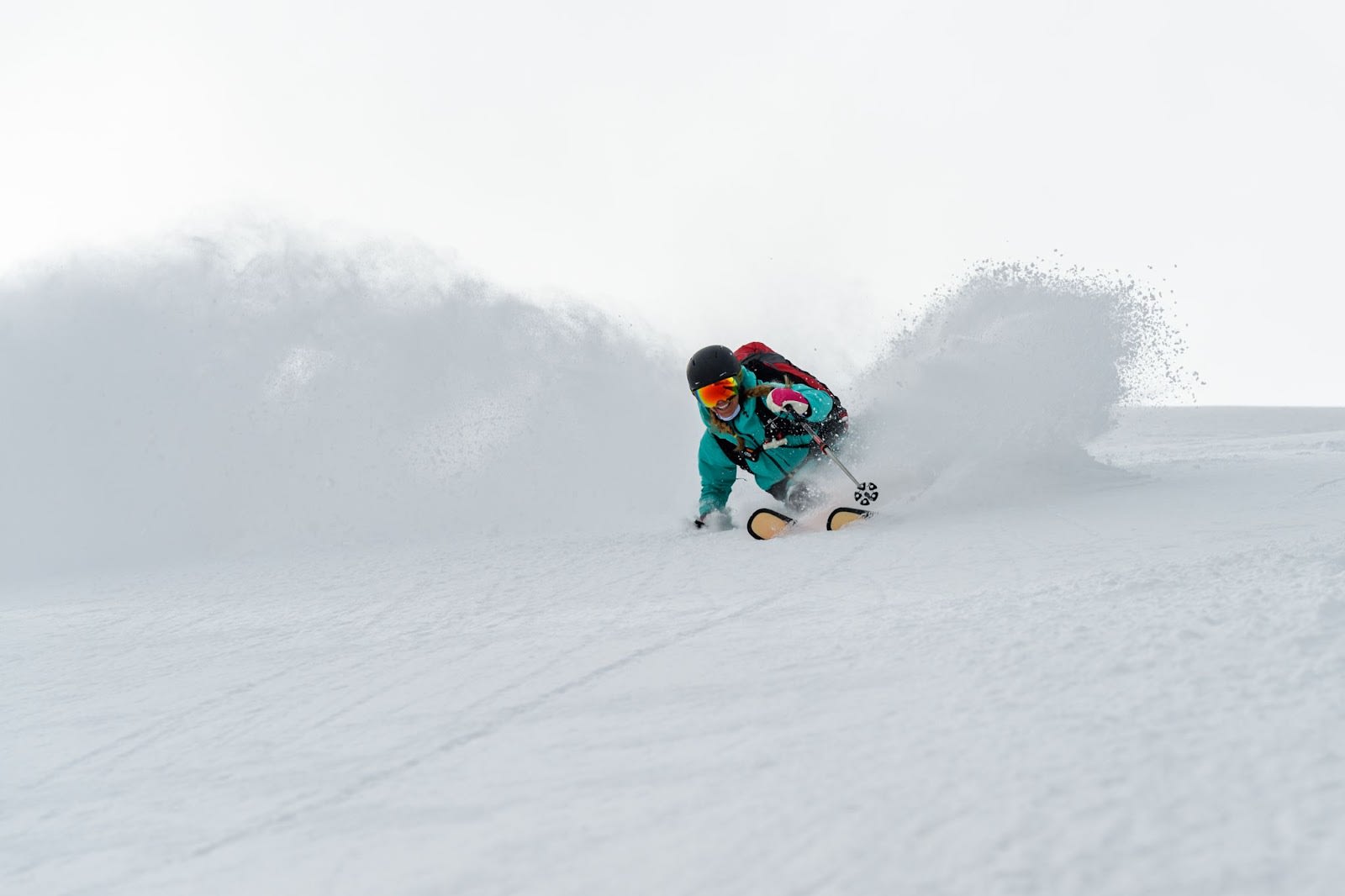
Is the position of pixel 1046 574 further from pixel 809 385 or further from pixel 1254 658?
pixel 809 385

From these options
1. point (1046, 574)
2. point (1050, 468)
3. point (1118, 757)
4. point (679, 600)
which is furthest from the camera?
point (1050, 468)

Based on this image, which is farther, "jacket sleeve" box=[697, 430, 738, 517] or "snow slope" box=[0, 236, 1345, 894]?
"jacket sleeve" box=[697, 430, 738, 517]

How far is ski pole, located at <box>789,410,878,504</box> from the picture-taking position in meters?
6.50

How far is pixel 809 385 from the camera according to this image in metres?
7.23

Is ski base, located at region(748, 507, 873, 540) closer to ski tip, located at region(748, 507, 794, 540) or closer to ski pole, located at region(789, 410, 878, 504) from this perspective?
ski tip, located at region(748, 507, 794, 540)

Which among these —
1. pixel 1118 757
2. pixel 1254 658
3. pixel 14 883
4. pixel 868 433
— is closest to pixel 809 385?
pixel 868 433

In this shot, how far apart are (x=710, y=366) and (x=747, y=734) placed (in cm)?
455

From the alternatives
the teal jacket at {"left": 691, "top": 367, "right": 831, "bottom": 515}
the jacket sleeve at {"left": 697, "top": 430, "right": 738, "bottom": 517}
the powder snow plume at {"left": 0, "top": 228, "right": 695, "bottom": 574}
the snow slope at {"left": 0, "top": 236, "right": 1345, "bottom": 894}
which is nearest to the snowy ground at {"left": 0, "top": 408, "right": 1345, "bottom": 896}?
the snow slope at {"left": 0, "top": 236, "right": 1345, "bottom": 894}

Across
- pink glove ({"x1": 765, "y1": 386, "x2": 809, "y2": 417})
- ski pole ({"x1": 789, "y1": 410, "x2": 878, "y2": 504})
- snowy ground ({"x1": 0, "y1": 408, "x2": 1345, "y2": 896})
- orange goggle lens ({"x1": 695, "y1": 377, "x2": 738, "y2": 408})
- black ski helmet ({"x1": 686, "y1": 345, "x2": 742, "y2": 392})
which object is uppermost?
black ski helmet ({"x1": 686, "y1": 345, "x2": 742, "y2": 392})

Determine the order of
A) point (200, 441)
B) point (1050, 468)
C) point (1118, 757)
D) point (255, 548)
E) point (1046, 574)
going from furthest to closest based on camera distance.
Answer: point (200, 441) < point (255, 548) < point (1050, 468) < point (1046, 574) < point (1118, 757)

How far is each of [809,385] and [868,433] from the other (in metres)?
0.74

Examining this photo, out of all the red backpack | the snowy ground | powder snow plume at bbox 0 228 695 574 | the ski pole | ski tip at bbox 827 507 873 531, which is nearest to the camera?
the snowy ground

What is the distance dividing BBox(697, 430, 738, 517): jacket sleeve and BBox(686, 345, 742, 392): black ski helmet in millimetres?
673

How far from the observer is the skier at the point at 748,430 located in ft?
22.2
